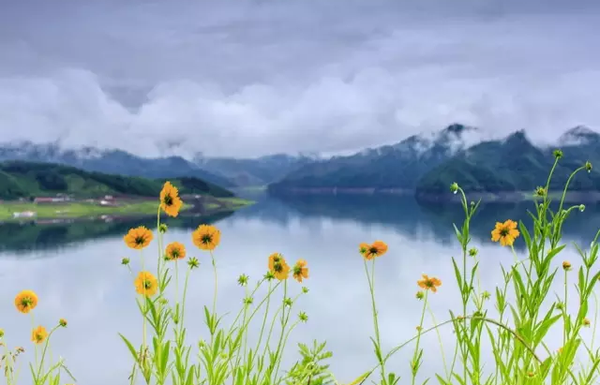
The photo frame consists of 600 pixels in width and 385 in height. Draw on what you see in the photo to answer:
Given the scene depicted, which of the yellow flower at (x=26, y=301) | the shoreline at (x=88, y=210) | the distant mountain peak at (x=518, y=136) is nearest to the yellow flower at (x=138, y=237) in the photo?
the yellow flower at (x=26, y=301)

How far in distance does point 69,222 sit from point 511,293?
65.0m

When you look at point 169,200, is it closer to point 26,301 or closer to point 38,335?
point 26,301

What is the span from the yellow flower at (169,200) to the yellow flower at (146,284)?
0.18m

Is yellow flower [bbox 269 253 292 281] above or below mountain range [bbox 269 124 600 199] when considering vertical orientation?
below

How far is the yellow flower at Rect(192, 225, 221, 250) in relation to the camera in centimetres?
153

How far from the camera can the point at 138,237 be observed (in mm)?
1414

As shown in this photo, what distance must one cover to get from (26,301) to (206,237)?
668 mm

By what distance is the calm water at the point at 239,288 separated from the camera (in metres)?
12.3

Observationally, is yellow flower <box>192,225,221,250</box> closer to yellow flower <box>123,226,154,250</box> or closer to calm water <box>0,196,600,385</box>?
yellow flower <box>123,226,154,250</box>

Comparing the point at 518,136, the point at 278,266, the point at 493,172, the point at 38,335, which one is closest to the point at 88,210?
the point at 38,335

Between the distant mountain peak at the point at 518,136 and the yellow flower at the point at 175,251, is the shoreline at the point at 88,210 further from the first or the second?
the distant mountain peak at the point at 518,136

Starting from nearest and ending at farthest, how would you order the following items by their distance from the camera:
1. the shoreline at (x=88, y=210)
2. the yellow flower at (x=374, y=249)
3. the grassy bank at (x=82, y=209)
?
the yellow flower at (x=374, y=249) → the shoreline at (x=88, y=210) → the grassy bank at (x=82, y=209)

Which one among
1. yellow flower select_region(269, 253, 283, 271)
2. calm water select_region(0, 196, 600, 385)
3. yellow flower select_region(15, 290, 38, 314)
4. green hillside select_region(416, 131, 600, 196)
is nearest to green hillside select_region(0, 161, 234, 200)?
calm water select_region(0, 196, 600, 385)

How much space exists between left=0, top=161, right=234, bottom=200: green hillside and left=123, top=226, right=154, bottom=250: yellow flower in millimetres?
68260
